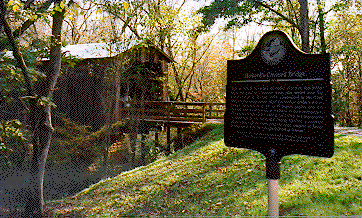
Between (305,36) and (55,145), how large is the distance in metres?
13.2

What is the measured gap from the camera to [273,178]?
15.6 ft

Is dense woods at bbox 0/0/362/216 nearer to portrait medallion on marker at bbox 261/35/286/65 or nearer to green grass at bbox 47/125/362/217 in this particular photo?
green grass at bbox 47/125/362/217

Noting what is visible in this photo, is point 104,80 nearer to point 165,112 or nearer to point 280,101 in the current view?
point 165,112

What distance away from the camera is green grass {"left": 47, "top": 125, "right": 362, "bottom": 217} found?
7066mm

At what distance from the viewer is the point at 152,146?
58.2ft

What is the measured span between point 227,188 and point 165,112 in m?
9.95

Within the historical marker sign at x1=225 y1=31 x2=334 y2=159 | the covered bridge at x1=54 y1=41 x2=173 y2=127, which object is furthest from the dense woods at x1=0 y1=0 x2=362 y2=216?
the historical marker sign at x1=225 y1=31 x2=334 y2=159

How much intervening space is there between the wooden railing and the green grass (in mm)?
4650

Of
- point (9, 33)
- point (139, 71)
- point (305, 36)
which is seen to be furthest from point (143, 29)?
point (9, 33)

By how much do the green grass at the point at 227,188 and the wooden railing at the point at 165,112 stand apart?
15.3 feet

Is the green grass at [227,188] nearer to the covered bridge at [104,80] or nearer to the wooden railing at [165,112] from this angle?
the wooden railing at [165,112]

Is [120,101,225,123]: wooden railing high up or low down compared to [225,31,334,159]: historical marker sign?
down

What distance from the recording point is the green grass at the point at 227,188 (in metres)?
7.07

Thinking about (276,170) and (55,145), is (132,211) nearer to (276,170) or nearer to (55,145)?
(276,170)
